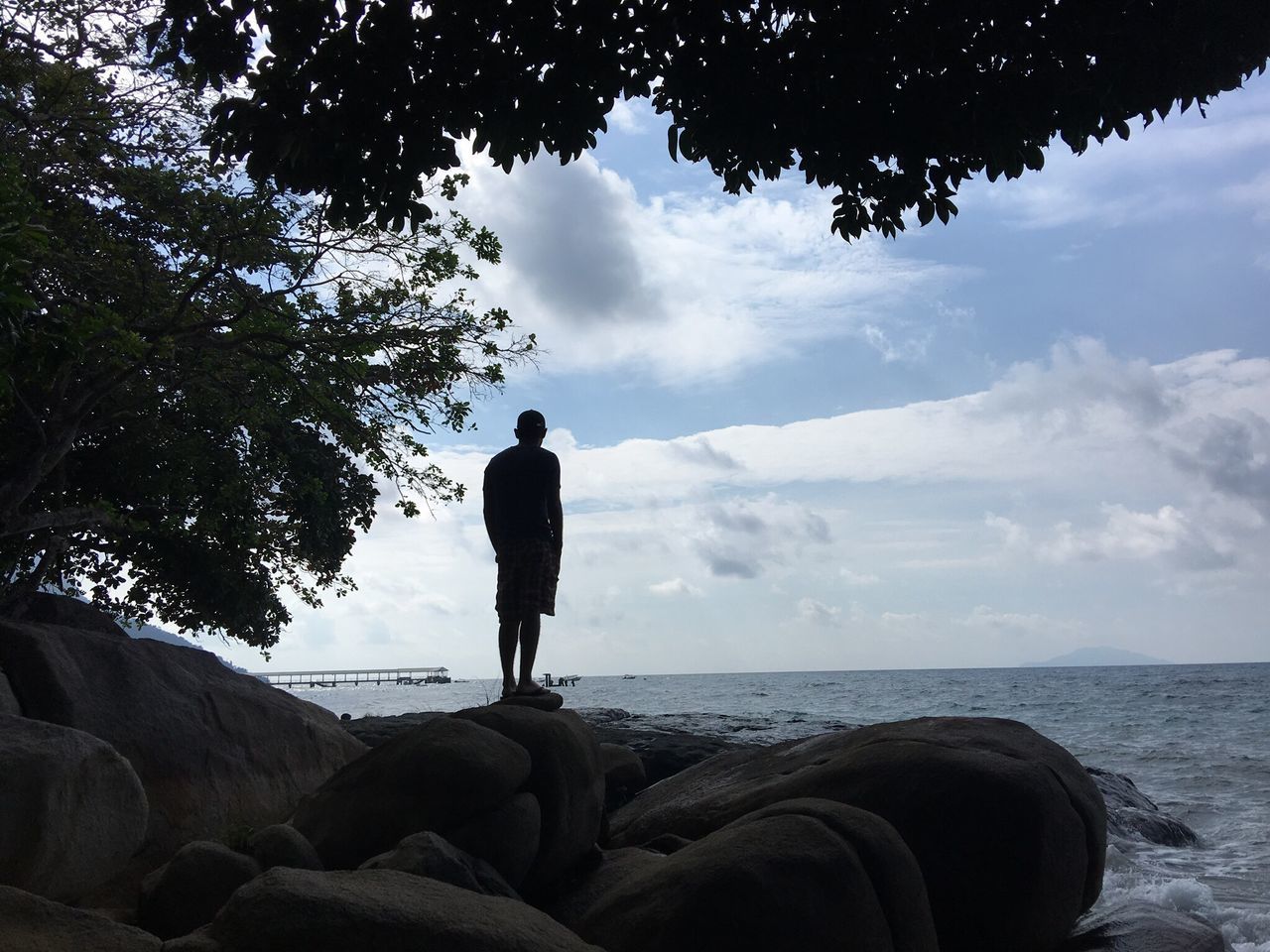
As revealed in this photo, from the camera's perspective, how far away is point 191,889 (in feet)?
18.1

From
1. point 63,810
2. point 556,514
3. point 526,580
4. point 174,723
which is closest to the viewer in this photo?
point 63,810

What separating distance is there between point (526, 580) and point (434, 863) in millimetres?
3773

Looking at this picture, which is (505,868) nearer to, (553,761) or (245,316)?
(553,761)

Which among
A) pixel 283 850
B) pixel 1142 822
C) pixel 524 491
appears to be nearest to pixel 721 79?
pixel 524 491

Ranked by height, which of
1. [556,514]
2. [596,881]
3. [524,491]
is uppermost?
[524,491]

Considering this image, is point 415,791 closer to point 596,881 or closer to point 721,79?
point 596,881

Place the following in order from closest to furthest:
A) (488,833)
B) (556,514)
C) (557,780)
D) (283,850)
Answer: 1. (283,850)
2. (488,833)
3. (557,780)
4. (556,514)

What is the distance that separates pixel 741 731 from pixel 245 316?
1191 centimetres

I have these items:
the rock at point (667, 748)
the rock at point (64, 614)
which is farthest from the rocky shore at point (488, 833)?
the rock at point (667, 748)

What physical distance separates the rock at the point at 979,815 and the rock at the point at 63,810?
3.96m

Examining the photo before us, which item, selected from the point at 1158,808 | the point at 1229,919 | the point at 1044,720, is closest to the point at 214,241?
the point at 1229,919

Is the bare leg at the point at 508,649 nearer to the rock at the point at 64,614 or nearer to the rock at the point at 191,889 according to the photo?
the rock at the point at 191,889

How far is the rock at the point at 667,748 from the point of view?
37.9ft

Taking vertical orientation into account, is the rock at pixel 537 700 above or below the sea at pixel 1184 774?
above
